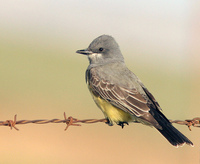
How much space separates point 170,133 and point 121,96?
1003 millimetres

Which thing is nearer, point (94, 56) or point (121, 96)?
point (121, 96)

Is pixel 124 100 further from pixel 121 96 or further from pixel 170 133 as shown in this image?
pixel 170 133

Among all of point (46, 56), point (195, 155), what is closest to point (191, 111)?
point (195, 155)

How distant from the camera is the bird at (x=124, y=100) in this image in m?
5.64

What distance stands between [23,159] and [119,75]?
15.3 feet

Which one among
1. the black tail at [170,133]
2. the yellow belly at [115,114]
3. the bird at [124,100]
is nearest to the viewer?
the black tail at [170,133]

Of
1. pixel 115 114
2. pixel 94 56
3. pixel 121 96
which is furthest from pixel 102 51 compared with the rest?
pixel 115 114

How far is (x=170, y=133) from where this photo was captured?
18.2ft

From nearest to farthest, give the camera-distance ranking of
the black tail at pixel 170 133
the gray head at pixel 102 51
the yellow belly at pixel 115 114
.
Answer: the black tail at pixel 170 133
the yellow belly at pixel 115 114
the gray head at pixel 102 51

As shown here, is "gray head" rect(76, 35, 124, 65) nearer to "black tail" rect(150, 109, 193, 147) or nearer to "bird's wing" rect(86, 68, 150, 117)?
"bird's wing" rect(86, 68, 150, 117)

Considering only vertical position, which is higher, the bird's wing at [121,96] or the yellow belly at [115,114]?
the bird's wing at [121,96]

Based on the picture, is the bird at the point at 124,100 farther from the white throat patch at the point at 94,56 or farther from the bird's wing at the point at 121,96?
the white throat patch at the point at 94,56

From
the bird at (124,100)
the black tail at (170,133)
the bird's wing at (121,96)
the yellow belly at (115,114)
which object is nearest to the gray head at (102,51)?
the bird at (124,100)

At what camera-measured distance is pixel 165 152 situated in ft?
39.4
